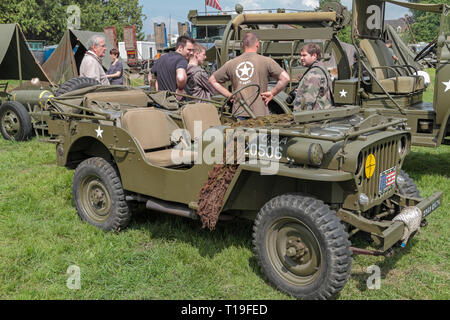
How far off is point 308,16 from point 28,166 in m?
5.04

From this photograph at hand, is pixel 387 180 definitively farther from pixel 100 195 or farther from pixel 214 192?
pixel 100 195

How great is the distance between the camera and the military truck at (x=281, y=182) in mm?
2900

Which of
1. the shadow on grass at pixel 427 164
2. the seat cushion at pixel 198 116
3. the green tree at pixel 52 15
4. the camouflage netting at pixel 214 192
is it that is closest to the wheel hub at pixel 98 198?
the seat cushion at pixel 198 116

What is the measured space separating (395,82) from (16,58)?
8.20m

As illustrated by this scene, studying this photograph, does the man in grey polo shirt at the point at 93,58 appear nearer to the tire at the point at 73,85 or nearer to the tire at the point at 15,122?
the tire at the point at 73,85

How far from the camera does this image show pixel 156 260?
12.3 ft

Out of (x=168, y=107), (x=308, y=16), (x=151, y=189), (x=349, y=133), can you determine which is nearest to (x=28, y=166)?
(x=168, y=107)

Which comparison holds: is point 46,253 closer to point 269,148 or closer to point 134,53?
point 269,148

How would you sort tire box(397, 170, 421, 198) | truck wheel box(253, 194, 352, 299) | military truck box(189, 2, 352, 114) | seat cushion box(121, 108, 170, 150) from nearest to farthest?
truck wheel box(253, 194, 352, 299), tire box(397, 170, 421, 198), seat cushion box(121, 108, 170, 150), military truck box(189, 2, 352, 114)

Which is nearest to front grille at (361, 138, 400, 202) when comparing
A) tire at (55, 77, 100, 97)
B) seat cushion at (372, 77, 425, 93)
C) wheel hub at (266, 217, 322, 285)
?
wheel hub at (266, 217, 322, 285)

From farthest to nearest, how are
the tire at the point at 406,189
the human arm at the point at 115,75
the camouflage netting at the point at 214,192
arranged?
the human arm at the point at 115,75 < the tire at the point at 406,189 < the camouflage netting at the point at 214,192

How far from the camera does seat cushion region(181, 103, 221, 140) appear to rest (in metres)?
4.45

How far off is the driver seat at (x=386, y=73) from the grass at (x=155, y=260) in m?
2.08

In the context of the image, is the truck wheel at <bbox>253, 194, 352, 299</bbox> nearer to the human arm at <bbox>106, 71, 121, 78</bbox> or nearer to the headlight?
the headlight
